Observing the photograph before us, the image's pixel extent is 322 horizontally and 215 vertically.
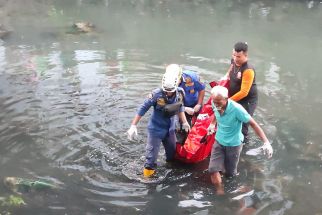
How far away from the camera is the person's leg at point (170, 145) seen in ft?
24.1

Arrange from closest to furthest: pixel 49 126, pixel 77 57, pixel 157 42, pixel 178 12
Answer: pixel 49 126
pixel 77 57
pixel 157 42
pixel 178 12

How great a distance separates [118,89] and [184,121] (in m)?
4.58

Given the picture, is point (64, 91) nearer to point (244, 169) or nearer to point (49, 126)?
point (49, 126)

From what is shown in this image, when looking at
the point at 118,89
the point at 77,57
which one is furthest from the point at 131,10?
the point at 118,89

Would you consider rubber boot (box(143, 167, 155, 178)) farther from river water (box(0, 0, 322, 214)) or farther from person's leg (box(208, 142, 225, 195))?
person's leg (box(208, 142, 225, 195))

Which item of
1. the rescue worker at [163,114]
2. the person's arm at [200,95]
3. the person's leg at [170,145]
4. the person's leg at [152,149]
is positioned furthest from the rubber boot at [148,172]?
the person's arm at [200,95]

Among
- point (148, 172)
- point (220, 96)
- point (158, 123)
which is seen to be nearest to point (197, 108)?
point (158, 123)

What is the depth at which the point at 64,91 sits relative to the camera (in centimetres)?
1132

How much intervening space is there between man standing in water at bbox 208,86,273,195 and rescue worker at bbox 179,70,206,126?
105 cm

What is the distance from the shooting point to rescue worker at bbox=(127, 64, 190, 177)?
22.6 feet

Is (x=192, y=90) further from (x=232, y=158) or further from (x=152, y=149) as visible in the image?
(x=232, y=158)

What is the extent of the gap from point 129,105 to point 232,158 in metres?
4.15

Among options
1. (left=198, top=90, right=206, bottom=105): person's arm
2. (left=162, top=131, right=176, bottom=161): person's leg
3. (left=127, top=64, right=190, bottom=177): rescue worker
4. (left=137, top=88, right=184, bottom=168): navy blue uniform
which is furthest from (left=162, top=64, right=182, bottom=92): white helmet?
(left=198, top=90, right=206, bottom=105): person's arm

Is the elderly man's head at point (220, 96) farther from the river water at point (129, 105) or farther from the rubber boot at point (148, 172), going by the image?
the rubber boot at point (148, 172)
